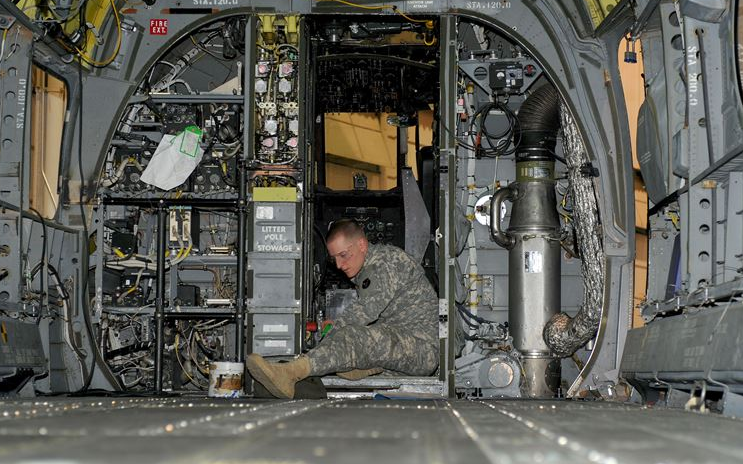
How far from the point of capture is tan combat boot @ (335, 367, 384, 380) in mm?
8125

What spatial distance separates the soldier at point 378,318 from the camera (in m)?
7.56

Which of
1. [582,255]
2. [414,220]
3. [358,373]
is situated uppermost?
[414,220]

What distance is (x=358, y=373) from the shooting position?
816 centimetres

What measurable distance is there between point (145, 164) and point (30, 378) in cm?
264

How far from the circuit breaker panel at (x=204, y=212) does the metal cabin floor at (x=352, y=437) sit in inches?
183

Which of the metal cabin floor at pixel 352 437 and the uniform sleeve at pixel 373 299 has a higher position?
the uniform sleeve at pixel 373 299

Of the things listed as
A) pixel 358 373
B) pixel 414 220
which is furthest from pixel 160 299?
pixel 414 220

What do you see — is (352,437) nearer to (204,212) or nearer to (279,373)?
(279,373)

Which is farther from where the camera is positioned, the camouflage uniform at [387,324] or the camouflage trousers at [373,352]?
the camouflage uniform at [387,324]

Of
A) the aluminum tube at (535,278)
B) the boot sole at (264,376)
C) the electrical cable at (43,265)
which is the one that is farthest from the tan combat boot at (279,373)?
the aluminum tube at (535,278)

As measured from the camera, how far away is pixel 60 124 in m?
8.91

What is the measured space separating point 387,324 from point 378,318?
0.41 feet

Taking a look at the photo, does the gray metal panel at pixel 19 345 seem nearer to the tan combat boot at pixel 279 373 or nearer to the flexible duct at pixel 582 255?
the tan combat boot at pixel 279 373

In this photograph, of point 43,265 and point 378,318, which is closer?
point 43,265
